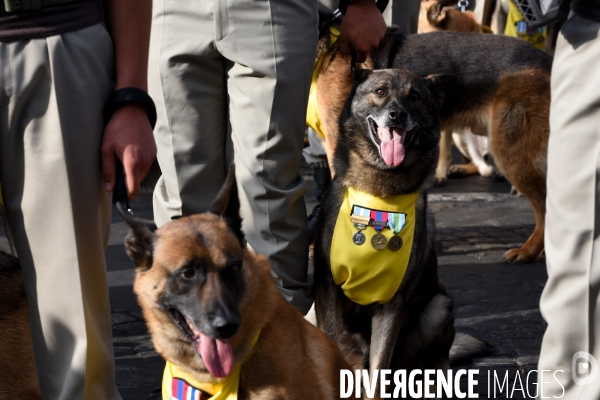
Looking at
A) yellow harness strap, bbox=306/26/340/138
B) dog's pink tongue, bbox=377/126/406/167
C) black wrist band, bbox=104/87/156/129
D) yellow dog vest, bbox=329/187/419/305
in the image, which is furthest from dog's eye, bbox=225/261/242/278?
yellow harness strap, bbox=306/26/340/138

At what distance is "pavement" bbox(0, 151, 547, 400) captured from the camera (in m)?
3.90

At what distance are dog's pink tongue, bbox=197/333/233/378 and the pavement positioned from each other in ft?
3.90

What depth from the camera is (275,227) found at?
346 cm

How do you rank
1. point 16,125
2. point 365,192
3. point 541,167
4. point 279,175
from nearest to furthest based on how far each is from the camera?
1. point 16,125
2. point 279,175
3. point 365,192
4. point 541,167

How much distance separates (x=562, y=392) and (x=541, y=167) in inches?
130

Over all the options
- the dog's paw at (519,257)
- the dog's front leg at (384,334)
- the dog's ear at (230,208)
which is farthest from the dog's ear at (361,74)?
the dog's paw at (519,257)

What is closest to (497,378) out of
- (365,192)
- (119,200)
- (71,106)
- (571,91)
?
(365,192)

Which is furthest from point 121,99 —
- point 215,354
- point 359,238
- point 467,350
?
point 467,350

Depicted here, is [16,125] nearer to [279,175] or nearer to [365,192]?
[279,175]

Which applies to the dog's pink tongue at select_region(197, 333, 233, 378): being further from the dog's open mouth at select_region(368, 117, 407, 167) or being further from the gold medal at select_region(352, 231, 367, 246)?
the dog's open mouth at select_region(368, 117, 407, 167)

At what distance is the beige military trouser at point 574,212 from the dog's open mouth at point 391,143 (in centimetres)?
118

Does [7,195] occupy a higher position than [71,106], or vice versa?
[71,106]

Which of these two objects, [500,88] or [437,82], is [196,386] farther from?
[500,88]

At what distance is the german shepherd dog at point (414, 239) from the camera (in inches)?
145
